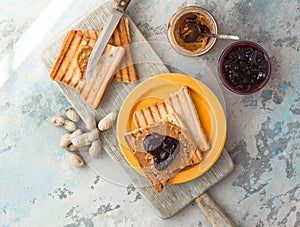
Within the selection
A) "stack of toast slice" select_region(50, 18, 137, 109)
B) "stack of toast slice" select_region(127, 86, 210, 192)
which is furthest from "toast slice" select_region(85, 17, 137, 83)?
"stack of toast slice" select_region(127, 86, 210, 192)

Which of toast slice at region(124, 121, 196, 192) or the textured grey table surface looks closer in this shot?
toast slice at region(124, 121, 196, 192)

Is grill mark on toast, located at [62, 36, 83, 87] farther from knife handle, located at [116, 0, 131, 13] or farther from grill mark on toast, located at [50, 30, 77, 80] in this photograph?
knife handle, located at [116, 0, 131, 13]

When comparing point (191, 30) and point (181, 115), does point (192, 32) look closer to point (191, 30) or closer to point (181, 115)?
point (191, 30)

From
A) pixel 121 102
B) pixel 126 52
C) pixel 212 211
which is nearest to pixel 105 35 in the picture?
pixel 126 52

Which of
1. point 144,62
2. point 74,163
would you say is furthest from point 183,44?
point 74,163

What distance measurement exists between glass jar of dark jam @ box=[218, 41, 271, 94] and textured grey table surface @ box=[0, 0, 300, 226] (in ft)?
0.23

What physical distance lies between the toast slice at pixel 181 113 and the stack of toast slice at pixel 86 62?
11cm

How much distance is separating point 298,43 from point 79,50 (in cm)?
62

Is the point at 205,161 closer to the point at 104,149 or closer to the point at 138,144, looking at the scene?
the point at 138,144

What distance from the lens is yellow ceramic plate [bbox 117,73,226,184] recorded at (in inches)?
53.8

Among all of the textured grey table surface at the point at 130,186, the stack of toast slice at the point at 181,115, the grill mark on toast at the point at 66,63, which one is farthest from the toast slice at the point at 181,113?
the grill mark on toast at the point at 66,63

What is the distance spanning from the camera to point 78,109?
1.43m

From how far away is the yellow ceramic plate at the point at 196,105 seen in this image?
53.8 inches

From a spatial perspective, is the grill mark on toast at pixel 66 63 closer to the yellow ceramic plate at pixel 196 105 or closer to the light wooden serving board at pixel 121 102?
the light wooden serving board at pixel 121 102
